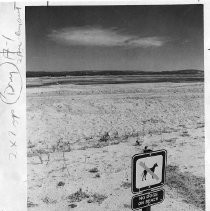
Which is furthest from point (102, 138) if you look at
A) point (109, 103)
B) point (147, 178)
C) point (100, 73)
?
point (147, 178)

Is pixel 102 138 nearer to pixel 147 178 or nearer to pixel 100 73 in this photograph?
pixel 100 73

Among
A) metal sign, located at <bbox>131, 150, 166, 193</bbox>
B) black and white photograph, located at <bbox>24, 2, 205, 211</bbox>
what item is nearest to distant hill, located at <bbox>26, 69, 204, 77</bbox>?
black and white photograph, located at <bbox>24, 2, 205, 211</bbox>

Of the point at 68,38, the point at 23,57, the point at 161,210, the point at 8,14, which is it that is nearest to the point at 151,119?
the point at 161,210

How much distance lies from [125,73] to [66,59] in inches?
12.4

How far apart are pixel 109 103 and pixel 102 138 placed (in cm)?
19

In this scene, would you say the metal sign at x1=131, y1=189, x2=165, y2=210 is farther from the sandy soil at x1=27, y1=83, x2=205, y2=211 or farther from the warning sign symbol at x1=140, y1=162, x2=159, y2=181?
the sandy soil at x1=27, y1=83, x2=205, y2=211

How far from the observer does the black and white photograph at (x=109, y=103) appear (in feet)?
5.15

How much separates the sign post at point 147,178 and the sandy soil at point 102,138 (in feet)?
1.44

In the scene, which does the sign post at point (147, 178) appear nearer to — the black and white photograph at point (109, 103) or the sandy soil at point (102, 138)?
the black and white photograph at point (109, 103)

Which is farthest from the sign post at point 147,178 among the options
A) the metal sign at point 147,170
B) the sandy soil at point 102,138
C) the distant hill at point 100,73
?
the distant hill at point 100,73

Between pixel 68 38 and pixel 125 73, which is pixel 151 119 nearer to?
pixel 125 73

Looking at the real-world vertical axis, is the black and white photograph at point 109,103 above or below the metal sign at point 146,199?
above

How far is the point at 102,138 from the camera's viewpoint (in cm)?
172

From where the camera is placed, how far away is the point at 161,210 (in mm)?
1644
